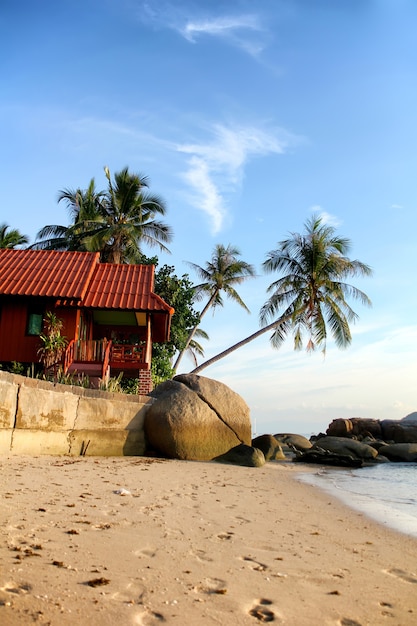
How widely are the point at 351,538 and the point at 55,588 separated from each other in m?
3.32

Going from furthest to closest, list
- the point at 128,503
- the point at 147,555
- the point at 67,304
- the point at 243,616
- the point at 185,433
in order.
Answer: the point at 67,304, the point at 185,433, the point at 128,503, the point at 147,555, the point at 243,616

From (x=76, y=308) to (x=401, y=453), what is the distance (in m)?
14.8

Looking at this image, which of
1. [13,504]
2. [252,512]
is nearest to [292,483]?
[252,512]

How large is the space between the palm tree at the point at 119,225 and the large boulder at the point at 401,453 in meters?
15.5

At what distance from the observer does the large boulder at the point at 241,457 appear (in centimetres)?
1175

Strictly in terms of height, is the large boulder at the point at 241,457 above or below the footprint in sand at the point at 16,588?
above

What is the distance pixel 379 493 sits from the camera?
973 centimetres

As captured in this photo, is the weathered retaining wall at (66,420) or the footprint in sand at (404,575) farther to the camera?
the weathered retaining wall at (66,420)

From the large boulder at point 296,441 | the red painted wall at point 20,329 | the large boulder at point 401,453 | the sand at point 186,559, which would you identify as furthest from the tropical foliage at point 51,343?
the large boulder at point 401,453

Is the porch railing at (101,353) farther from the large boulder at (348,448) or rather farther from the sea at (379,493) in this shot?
the large boulder at (348,448)

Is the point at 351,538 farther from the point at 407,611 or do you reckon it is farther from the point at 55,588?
the point at 55,588

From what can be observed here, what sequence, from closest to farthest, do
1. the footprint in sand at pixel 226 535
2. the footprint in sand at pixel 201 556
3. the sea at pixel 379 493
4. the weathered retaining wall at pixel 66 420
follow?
the footprint in sand at pixel 201 556
the footprint in sand at pixel 226 535
the sea at pixel 379 493
the weathered retaining wall at pixel 66 420

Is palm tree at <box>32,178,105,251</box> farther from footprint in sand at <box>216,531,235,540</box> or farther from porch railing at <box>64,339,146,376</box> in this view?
footprint in sand at <box>216,531,235,540</box>

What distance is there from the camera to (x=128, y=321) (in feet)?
68.1
